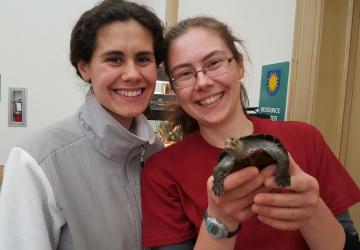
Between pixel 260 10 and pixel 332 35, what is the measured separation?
53 centimetres

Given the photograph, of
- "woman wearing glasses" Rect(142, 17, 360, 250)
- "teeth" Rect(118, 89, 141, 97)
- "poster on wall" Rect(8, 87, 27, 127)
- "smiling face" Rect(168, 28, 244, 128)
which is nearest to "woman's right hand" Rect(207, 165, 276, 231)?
"woman wearing glasses" Rect(142, 17, 360, 250)

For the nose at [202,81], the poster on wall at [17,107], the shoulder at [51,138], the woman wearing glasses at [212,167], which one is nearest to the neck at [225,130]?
the woman wearing glasses at [212,167]

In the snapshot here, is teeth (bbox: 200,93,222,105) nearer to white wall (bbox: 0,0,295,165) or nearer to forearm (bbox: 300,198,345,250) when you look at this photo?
forearm (bbox: 300,198,345,250)

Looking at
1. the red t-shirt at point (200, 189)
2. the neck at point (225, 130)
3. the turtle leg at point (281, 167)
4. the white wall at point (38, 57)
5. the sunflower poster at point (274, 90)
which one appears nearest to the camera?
the turtle leg at point (281, 167)

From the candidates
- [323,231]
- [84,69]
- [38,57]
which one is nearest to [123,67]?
[84,69]

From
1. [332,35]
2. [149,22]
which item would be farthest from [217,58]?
[332,35]

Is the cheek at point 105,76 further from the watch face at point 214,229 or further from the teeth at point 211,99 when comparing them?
the watch face at point 214,229

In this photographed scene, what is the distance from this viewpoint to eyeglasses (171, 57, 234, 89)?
98cm

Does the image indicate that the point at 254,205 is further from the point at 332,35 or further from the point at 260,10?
the point at 260,10

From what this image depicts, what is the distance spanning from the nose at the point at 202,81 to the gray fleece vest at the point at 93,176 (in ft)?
0.77

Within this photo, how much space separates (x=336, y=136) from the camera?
1585 millimetres

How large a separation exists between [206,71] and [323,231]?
50cm

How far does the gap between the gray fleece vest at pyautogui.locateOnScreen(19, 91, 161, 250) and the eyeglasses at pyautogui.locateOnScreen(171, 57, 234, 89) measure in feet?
0.69

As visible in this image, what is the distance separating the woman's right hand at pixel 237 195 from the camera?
708 mm
